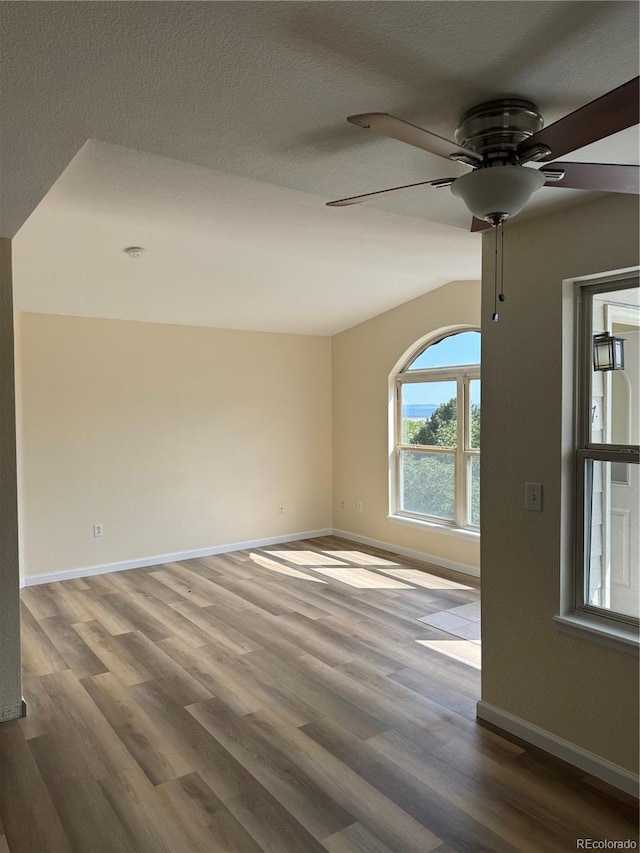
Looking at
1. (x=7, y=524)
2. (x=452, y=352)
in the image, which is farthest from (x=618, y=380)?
(x=452, y=352)

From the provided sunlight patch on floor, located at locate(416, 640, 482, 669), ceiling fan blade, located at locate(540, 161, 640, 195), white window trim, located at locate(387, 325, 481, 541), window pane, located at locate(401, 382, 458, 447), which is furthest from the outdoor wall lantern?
window pane, located at locate(401, 382, 458, 447)

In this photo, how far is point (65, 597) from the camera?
478 centimetres

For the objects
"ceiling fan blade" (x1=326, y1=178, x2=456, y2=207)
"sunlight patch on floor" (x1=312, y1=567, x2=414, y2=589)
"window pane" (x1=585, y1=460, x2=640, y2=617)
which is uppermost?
"ceiling fan blade" (x1=326, y1=178, x2=456, y2=207)

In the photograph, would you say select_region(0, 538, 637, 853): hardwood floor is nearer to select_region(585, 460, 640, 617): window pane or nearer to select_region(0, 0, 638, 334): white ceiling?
select_region(585, 460, 640, 617): window pane

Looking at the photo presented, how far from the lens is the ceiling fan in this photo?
1.35 meters

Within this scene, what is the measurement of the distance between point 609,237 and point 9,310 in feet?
9.15

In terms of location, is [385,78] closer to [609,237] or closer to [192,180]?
[192,180]

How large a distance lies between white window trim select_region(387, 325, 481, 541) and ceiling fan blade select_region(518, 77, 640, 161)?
3880 mm

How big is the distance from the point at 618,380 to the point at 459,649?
82.2 inches

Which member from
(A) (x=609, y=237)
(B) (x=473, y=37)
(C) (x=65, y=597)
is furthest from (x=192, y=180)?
(C) (x=65, y=597)

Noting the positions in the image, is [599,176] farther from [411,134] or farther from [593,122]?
[411,134]

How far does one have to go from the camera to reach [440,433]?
585cm

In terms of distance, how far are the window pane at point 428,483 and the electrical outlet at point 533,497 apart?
9.92 feet

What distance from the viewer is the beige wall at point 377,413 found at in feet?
18.1
